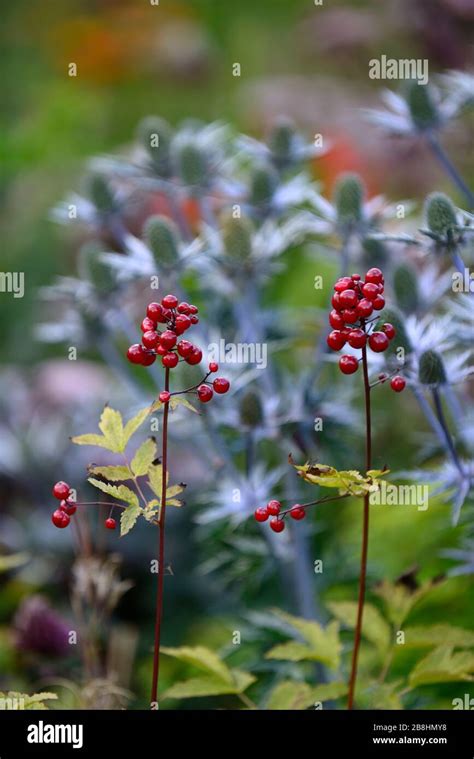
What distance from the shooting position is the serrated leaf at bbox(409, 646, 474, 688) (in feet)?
2.22

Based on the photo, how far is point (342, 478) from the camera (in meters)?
0.58

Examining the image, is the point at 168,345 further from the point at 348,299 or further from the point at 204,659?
the point at 204,659

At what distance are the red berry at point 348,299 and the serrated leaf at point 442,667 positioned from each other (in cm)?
28

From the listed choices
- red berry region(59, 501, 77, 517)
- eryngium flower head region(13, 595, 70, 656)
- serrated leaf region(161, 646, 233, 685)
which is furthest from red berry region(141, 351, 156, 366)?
eryngium flower head region(13, 595, 70, 656)

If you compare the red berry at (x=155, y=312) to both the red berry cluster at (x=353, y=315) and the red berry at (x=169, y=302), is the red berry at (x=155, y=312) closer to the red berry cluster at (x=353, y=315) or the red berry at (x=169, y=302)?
the red berry at (x=169, y=302)

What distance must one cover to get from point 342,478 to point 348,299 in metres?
0.11

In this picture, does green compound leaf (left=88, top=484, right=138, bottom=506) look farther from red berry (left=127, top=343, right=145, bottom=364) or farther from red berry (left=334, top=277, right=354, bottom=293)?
red berry (left=334, top=277, right=354, bottom=293)

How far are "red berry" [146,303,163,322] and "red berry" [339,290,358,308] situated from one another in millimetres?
119

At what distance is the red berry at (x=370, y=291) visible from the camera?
595 mm

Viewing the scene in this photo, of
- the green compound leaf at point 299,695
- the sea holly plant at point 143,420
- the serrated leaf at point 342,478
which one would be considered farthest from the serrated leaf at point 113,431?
the green compound leaf at point 299,695

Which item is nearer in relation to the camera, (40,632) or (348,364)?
(348,364)

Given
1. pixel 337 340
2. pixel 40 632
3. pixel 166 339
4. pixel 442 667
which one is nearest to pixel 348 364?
pixel 337 340

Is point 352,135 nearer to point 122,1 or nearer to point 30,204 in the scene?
point 30,204

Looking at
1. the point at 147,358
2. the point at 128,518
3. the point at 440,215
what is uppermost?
the point at 440,215
